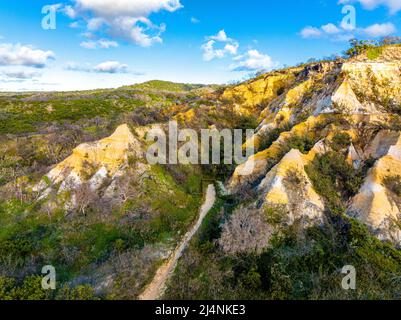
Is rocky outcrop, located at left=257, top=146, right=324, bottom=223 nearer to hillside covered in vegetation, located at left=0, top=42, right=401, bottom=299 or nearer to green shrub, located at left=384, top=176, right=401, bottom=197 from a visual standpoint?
hillside covered in vegetation, located at left=0, top=42, right=401, bottom=299

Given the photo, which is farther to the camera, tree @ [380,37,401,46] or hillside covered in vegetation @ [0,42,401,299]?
tree @ [380,37,401,46]

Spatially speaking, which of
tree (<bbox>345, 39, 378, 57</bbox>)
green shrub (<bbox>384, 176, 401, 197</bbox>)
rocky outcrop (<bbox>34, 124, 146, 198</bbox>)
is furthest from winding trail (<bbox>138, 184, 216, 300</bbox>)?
tree (<bbox>345, 39, 378, 57</bbox>)

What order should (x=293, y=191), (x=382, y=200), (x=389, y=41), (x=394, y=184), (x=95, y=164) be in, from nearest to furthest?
(x=382, y=200) → (x=394, y=184) → (x=293, y=191) → (x=95, y=164) → (x=389, y=41)

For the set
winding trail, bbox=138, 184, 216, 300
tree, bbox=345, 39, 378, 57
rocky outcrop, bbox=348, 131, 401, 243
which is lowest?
winding trail, bbox=138, 184, 216, 300

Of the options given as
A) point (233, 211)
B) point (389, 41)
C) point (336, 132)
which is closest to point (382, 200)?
point (336, 132)

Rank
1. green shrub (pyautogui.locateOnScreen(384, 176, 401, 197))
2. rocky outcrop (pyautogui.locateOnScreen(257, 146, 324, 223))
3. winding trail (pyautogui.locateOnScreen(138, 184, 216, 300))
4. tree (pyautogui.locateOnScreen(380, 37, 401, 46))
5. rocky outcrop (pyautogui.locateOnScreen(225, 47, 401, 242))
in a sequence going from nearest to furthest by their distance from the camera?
winding trail (pyautogui.locateOnScreen(138, 184, 216, 300)), rocky outcrop (pyautogui.locateOnScreen(257, 146, 324, 223)), rocky outcrop (pyautogui.locateOnScreen(225, 47, 401, 242)), green shrub (pyautogui.locateOnScreen(384, 176, 401, 197)), tree (pyautogui.locateOnScreen(380, 37, 401, 46))

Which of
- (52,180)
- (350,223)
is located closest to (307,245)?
(350,223)

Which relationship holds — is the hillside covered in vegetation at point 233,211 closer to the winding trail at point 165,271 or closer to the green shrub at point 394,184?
the green shrub at point 394,184

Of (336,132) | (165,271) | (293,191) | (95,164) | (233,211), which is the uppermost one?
(336,132)

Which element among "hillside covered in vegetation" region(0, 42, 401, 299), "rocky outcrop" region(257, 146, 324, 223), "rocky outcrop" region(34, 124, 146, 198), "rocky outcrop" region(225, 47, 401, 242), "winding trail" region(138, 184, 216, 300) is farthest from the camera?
"rocky outcrop" region(34, 124, 146, 198)

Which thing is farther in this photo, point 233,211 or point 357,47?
point 357,47

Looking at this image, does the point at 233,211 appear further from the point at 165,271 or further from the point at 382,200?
the point at 382,200

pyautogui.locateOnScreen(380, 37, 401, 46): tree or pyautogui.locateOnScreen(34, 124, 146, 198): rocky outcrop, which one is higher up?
pyautogui.locateOnScreen(380, 37, 401, 46): tree

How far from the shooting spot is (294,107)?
4366 cm
